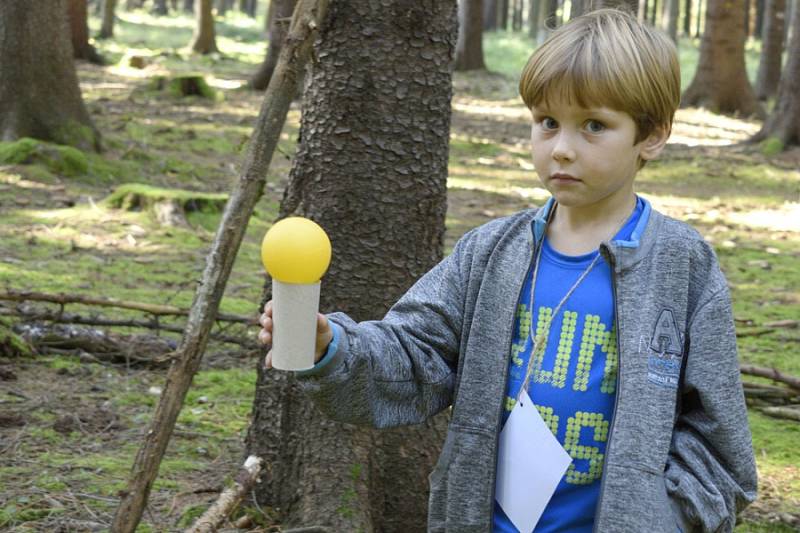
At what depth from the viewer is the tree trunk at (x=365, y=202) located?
3723 millimetres

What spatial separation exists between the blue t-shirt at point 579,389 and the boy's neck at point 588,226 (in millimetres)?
88

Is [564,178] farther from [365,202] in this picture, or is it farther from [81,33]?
[81,33]

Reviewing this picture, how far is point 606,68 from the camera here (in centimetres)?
221

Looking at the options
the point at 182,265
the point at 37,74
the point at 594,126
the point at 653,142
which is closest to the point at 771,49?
the point at 37,74

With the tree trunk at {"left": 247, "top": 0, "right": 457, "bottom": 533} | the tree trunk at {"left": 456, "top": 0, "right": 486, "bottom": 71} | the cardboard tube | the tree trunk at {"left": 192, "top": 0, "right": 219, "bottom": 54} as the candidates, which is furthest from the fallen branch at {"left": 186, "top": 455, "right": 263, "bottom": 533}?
the tree trunk at {"left": 192, "top": 0, "right": 219, "bottom": 54}

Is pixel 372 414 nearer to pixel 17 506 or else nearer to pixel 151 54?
pixel 17 506

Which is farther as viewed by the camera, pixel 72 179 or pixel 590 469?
pixel 72 179

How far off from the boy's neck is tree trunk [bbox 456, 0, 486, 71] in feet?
75.3

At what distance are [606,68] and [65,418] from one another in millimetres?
3586

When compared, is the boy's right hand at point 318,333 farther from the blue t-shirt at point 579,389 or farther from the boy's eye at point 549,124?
the boy's eye at point 549,124

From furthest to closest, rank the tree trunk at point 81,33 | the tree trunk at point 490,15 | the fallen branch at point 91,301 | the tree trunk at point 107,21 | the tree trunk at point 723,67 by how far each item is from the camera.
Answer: the tree trunk at point 490,15 < the tree trunk at point 107,21 < the tree trunk at point 81,33 < the tree trunk at point 723,67 < the fallen branch at point 91,301

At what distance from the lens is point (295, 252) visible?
1.83 metres

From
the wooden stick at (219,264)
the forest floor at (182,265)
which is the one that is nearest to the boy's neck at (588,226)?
the wooden stick at (219,264)

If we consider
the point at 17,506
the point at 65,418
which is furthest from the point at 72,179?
the point at 17,506
